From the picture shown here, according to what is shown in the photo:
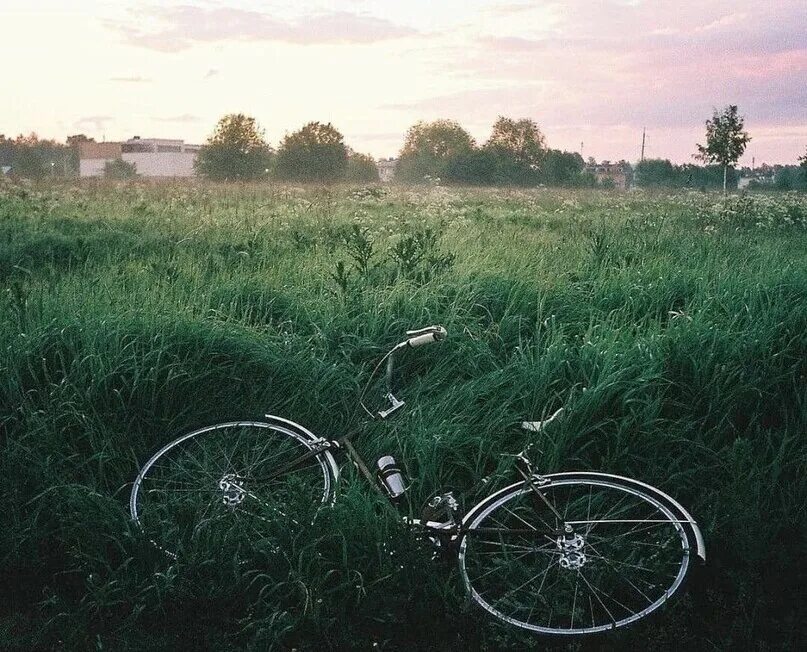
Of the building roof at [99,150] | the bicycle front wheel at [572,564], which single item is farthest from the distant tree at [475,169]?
the building roof at [99,150]

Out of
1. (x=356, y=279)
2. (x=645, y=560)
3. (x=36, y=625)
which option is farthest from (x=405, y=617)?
(x=356, y=279)

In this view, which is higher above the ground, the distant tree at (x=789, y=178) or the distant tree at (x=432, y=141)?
the distant tree at (x=432, y=141)

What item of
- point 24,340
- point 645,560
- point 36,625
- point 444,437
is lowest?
point 36,625

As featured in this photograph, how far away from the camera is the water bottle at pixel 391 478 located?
4.14 m

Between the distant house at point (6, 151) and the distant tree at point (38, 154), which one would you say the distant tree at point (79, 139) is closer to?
the distant tree at point (38, 154)

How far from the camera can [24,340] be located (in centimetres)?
545

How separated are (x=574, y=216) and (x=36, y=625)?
12.3 m

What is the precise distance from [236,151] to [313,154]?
20.1 ft

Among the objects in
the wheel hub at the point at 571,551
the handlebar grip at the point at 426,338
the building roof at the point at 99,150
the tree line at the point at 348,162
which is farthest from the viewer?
the building roof at the point at 99,150

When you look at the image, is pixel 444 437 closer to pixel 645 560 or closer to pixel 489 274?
pixel 645 560

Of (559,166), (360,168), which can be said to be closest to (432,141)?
(360,168)

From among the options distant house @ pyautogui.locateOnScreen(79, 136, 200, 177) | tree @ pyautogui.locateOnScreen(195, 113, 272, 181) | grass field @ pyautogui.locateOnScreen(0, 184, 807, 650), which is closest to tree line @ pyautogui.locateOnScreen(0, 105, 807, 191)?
tree @ pyautogui.locateOnScreen(195, 113, 272, 181)

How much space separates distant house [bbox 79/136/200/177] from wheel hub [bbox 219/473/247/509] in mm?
100545

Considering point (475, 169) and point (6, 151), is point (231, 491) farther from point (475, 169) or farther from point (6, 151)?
point (6, 151)
